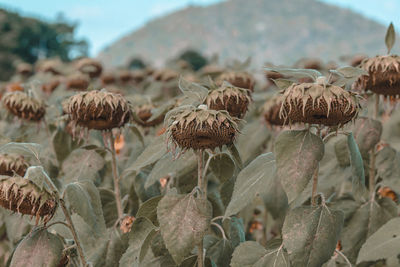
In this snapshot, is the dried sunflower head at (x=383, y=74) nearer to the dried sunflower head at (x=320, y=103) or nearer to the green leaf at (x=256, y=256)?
the dried sunflower head at (x=320, y=103)

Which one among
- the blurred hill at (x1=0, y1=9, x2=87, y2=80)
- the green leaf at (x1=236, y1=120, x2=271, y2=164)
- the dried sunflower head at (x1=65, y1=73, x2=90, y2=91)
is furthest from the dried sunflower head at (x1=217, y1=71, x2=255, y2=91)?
the blurred hill at (x1=0, y1=9, x2=87, y2=80)

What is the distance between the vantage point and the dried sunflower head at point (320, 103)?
1062 millimetres

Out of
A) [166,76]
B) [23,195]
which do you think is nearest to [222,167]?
[23,195]

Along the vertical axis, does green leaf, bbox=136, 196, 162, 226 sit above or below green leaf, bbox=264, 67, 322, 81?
A: below

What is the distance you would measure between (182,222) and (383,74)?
732 millimetres

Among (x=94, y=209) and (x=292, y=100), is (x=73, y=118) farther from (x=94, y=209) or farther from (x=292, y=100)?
(x=292, y=100)

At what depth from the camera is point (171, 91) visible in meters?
4.18

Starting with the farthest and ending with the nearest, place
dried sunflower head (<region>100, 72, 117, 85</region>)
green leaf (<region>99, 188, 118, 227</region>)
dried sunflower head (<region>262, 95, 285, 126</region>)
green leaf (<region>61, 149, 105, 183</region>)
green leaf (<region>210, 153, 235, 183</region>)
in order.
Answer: dried sunflower head (<region>100, 72, 117, 85</region>) → dried sunflower head (<region>262, 95, 285, 126</region>) → green leaf (<region>99, 188, 118, 227</region>) → green leaf (<region>61, 149, 105, 183</region>) → green leaf (<region>210, 153, 235, 183</region>)

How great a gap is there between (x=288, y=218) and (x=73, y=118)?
26.4 inches

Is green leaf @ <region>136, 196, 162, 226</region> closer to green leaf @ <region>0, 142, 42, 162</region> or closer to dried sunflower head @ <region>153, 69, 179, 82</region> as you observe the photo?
green leaf @ <region>0, 142, 42, 162</region>

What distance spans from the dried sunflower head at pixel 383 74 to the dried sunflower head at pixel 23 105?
121 centimetres

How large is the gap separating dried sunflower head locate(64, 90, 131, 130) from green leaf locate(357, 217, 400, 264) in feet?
2.38

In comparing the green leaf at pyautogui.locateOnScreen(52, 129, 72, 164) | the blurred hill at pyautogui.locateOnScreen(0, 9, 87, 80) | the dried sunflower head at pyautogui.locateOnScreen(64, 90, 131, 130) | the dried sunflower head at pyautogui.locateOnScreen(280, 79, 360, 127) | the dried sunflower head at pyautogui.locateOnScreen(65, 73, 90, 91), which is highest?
the dried sunflower head at pyautogui.locateOnScreen(280, 79, 360, 127)

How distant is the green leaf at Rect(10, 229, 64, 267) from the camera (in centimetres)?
115
